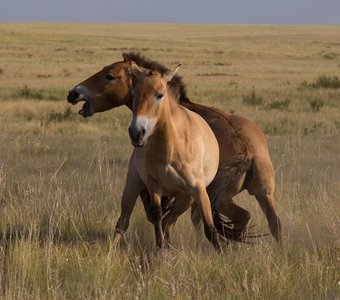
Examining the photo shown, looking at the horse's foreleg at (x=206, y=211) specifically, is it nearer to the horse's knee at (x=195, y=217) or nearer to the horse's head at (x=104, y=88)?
the horse's knee at (x=195, y=217)

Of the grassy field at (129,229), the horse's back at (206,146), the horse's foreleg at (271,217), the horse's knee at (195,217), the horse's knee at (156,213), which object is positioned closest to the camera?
the grassy field at (129,229)

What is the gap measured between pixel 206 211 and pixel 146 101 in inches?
40.1

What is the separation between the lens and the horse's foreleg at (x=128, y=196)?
5.95 meters

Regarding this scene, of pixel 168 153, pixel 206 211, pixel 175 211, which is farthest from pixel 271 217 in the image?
pixel 168 153

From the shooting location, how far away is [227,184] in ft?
20.3

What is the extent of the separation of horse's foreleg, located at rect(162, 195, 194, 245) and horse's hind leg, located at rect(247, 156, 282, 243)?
2.40 ft

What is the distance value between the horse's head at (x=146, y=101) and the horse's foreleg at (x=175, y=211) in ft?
2.90

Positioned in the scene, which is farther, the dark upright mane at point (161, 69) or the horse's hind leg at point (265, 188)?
the horse's hind leg at point (265, 188)

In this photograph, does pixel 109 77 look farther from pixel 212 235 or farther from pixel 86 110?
pixel 212 235

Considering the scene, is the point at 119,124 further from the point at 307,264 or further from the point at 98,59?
the point at 98,59

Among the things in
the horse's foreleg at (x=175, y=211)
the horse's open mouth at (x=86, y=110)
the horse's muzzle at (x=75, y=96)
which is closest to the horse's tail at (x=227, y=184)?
the horse's foreleg at (x=175, y=211)

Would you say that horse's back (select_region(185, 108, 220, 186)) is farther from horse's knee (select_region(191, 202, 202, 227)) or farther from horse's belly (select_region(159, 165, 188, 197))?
horse's knee (select_region(191, 202, 202, 227))

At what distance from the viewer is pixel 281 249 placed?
5.76 m

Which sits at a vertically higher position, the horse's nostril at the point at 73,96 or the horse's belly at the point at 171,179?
the horse's nostril at the point at 73,96
